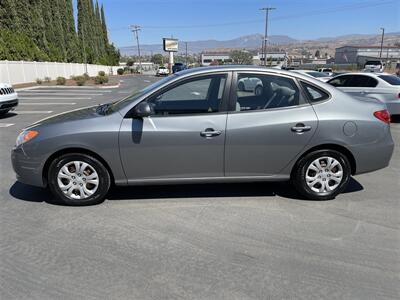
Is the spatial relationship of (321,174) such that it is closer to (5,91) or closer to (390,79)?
(390,79)

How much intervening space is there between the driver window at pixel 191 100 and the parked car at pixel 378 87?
22.9ft

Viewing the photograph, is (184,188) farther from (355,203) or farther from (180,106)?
(355,203)

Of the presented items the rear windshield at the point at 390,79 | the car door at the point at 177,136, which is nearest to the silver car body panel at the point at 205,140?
the car door at the point at 177,136

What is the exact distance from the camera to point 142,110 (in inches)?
157

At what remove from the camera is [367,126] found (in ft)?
14.5

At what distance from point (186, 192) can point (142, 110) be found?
4.46 ft

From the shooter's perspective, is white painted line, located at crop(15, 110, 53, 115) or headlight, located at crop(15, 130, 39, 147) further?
white painted line, located at crop(15, 110, 53, 115)

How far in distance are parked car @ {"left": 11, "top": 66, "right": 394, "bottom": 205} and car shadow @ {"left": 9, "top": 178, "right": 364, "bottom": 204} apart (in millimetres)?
345

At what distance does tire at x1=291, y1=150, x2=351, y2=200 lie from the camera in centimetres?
440

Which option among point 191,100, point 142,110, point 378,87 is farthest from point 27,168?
point 378,87

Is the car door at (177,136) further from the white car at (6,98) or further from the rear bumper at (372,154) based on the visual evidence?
the white car at (6,98)

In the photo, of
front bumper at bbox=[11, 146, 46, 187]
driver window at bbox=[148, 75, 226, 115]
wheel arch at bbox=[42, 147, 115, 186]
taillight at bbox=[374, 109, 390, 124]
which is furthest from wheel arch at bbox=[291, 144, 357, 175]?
front bumper at bbox=[11, 146, 46, 187]

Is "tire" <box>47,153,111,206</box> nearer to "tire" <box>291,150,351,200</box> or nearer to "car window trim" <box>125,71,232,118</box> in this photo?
"car window trim" <box>125,71,232,118</box>

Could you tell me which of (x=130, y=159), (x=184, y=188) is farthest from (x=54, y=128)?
(x=184, y=188)
